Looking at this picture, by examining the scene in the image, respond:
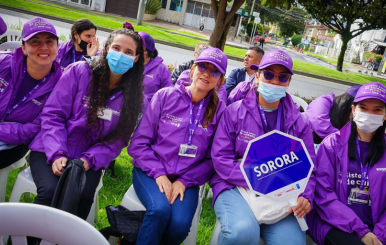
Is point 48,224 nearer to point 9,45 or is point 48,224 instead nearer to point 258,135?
point 258,135

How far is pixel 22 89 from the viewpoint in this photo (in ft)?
9.16

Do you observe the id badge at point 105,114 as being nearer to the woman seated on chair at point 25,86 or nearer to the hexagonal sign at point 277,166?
the woman seated on chair at point 25,86

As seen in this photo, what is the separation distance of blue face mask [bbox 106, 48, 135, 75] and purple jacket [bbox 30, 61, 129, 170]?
0.21 m

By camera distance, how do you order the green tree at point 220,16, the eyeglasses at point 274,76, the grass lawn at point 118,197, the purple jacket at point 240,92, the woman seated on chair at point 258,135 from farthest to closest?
the green tree at point 220,16 < the purple jacket at point 240,92 < the grass lawn at point 118,197 < the eyeglasses at point 274,76 < the woman seated on chair at point 258,135

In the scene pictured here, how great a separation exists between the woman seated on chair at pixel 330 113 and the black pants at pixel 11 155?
118 inches

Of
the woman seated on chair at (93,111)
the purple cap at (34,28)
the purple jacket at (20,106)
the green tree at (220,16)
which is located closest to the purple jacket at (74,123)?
the woman seated on chair at (93,111)

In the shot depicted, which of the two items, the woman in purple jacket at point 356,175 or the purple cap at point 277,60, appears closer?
the woman in purple jacket at point 356,175

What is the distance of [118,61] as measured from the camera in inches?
110

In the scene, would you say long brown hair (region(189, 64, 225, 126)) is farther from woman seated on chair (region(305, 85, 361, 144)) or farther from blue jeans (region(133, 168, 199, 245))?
woman seated on chair (region(305, 85, 361, 144))

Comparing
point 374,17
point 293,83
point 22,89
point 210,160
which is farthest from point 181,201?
point 374,17

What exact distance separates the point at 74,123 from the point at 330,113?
2.81 meters

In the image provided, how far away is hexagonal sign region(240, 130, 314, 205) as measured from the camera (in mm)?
2365

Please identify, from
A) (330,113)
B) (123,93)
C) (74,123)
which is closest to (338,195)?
(330,113)

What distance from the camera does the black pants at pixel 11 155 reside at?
8.63 ft
